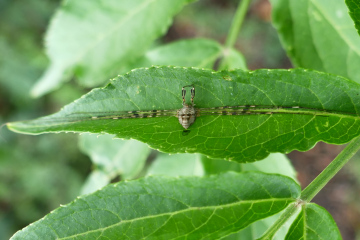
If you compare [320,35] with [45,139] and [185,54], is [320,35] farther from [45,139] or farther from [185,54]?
[45,139]

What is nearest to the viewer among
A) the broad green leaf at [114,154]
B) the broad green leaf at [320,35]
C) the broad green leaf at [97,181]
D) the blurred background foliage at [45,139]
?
the broad green leaf at [320,35]

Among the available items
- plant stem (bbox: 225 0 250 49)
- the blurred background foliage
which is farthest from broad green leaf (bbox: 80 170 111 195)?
the blurred background foliage

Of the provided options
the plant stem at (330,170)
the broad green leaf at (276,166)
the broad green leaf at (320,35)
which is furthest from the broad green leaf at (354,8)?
the broad green leaf at (276,166)

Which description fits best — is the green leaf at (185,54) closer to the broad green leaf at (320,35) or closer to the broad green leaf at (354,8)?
the broad green leaf at (320,35)

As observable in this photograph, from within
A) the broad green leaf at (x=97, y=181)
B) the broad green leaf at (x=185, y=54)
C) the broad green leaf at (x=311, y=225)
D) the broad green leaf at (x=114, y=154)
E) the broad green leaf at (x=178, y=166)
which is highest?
the broad green leaf at (x=185, y=54)

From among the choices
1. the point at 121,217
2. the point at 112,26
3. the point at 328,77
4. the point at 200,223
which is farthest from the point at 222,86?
the point at 112,26

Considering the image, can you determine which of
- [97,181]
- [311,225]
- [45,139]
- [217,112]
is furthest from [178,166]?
[45,139]
